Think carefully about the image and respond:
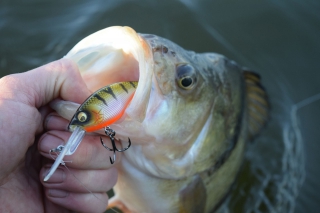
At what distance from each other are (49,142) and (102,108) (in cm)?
36

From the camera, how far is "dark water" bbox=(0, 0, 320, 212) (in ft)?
10.9

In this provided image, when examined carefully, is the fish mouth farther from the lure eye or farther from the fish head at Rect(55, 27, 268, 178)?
the lure eye

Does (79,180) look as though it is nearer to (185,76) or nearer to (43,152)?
(43,152)

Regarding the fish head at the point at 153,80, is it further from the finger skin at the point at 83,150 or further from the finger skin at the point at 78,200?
the finger skin at the point at 78,200

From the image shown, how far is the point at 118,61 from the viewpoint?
1689 millimetres

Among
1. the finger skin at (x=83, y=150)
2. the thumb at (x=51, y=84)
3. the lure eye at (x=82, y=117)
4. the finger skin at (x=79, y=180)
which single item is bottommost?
the finger skin at (x=79, y=180)

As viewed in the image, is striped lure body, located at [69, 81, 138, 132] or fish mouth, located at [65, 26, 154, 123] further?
fish mouth, located at [65, 26, 154, 123]

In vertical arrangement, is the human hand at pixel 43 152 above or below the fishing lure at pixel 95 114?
below

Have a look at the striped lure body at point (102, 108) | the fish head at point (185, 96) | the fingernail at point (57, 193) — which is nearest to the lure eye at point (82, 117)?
the striped lure body at point (102, 108)

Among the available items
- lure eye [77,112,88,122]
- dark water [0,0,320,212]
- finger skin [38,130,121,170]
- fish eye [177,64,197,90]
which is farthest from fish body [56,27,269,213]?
dark water [0,0,320,212]

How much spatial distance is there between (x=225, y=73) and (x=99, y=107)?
4.07 feet

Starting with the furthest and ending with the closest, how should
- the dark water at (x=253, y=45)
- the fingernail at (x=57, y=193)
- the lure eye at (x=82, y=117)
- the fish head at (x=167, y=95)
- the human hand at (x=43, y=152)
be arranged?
the dark water at (x=253, y=45) < the fingernail at (x=57, y=193) < the fish head at (x=167, y=95) < the human hand at (x=43, y=152) < the lure eye at (x=82, y=117)

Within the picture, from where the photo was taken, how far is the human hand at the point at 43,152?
1.48 m

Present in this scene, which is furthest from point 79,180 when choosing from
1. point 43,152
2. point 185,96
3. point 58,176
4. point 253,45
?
point 253,45
